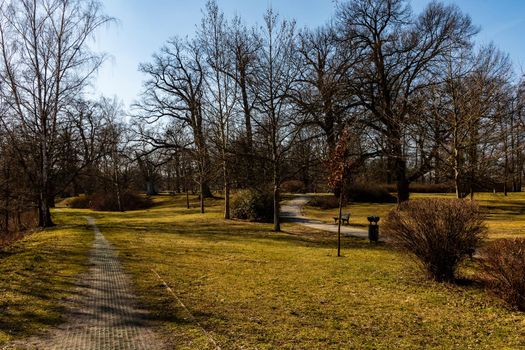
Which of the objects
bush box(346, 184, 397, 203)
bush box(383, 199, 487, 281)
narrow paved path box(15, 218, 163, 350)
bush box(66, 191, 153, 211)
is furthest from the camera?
bush box(66, 191, 153, 211)

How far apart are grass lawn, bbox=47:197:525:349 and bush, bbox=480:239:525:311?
0.24 meters

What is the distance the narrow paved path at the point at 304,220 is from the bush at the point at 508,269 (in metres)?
11.2

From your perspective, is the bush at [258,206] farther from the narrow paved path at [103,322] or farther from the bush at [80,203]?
the bush at [80,203]

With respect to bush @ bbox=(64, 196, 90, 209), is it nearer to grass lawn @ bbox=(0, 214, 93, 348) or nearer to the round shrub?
the round shrub

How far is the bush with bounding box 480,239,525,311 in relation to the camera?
19.9 feet

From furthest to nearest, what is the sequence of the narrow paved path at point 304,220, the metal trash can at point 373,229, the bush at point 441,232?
the narrow paved path at point 304,220 → the metal trash can at point 373,229 → the bush at point 441,232

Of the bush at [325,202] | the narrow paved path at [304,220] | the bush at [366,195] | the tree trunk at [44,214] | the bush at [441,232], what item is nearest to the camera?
the bush at [441,232]

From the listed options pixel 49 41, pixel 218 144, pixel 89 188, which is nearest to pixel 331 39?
pixel 218 144

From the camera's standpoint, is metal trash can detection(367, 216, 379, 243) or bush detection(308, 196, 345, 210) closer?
A: metal trash can detection(367, 216, 379, 243)

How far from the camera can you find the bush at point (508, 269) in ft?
19.9

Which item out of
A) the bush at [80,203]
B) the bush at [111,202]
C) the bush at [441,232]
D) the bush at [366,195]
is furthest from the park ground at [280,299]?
the bush at [80,203]

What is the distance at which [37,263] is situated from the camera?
10.8 meters

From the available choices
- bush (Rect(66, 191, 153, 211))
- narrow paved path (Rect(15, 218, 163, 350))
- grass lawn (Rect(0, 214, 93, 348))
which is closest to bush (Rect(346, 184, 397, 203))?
bush (Rect(66, 191, 153, 211))

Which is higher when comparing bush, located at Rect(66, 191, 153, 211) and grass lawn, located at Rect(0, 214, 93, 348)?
bush, located at Rect(66, 191, 153, 211)
